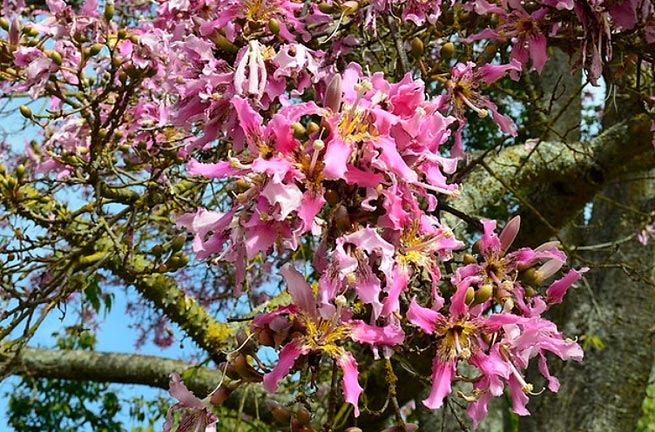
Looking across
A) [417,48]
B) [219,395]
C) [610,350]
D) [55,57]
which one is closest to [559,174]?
[610,350]

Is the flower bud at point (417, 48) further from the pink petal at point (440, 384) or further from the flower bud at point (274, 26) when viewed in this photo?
the pink petal at point (440, 384)

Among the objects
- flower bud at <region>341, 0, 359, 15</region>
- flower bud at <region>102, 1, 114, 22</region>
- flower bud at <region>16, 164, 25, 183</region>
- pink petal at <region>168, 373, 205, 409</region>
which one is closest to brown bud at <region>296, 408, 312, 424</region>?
pink petal at <region>168, 373, 205, 409</region>

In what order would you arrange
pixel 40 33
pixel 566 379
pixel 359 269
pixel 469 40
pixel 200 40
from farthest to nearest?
pixel 566 379
pixel 40 33
pixel 469 40
pixel 200 40
pixel 359 269

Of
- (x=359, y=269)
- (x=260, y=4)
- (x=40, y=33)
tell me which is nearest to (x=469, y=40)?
(x=260, y=4)

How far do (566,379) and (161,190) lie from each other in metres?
2.43

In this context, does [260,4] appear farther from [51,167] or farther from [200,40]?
[51,167]

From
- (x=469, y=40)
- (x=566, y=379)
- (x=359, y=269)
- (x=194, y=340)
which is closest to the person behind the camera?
Answer: (x=359, y=269)

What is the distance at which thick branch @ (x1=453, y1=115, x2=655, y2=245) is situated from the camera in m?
2.87

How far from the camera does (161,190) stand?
6.99 feet

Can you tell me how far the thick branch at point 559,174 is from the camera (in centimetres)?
287

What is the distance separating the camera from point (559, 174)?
3.04m

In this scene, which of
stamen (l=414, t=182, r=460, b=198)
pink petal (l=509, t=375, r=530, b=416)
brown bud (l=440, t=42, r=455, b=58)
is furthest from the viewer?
brown bud (l=440, t=42, r=455, b=58)

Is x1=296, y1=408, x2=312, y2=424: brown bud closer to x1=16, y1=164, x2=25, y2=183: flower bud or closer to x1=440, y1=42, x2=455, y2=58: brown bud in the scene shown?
x1=440, y1=42, x2=455, y2=58: brown bud

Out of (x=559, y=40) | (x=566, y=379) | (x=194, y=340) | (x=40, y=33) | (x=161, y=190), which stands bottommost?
(x=566, y=379)
